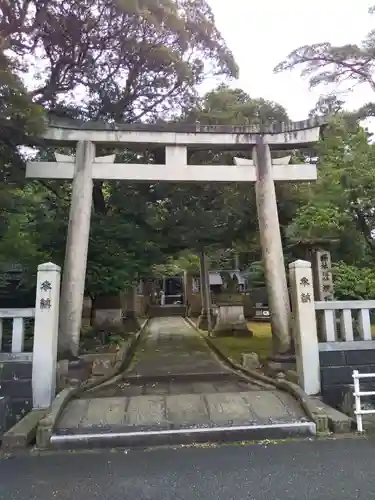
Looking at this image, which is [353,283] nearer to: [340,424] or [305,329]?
[305,329]

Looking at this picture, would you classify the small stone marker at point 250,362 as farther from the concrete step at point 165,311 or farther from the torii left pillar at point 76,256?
the concrete step at point 165,311

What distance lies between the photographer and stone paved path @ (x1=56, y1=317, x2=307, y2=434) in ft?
17.6

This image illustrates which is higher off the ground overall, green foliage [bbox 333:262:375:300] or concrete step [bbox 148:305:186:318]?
green foliage [bbox 333:262:375:300]

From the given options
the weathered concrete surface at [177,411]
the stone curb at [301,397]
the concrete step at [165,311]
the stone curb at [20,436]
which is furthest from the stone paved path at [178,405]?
the concrete step at [165,311]

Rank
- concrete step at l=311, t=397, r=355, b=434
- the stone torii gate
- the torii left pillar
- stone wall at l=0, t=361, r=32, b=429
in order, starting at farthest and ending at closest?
the stone torii gate
the torii left pillar
stone wall at l=0, t=361, r=32, b=429
concrete step at l=311, t=397, r=355, b=434

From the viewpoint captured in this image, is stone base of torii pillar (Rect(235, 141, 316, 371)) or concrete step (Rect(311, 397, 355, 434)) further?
stone base of torii pillar (Rect(235, 141, 316, 371))

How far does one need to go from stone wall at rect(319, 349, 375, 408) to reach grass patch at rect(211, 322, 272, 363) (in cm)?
291

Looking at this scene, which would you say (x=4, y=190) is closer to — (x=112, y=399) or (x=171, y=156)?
(x=171, y=156)

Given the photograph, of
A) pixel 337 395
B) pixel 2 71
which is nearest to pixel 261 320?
pixel 337 395

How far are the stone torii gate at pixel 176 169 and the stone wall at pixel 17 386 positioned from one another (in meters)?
1.89

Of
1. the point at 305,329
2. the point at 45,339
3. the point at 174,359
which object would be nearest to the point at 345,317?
the point at 305,329

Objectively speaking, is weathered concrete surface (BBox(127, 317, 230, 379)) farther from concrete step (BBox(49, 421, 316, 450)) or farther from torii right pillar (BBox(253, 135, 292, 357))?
concrete step (BBox(49, 421, 316, 450))

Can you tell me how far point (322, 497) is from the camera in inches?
138

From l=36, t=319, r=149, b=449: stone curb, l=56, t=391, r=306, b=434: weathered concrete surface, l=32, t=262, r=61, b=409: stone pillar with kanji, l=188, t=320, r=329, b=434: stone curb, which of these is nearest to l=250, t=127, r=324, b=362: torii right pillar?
l=188, t=320, r=329, b=434: stone curb
